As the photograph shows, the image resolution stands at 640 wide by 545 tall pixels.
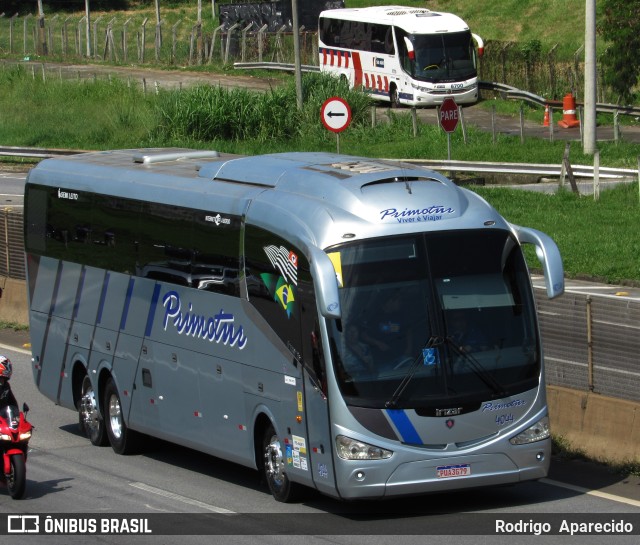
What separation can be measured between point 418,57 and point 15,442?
42665 millimetres

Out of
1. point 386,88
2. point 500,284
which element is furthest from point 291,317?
point 386,88

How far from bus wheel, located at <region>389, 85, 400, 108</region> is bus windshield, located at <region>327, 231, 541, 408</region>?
144 ft

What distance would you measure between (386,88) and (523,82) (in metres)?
Result: 7.80

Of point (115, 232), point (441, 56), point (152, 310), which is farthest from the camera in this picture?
point (441, 56)

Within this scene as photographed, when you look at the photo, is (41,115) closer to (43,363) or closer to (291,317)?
(43,363)

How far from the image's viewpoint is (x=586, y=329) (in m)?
14.8

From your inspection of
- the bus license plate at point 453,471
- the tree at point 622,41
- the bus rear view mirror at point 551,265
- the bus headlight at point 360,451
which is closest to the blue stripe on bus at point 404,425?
the bus headlight at point 360,451

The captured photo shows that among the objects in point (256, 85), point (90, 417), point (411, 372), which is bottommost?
point (256, 85)

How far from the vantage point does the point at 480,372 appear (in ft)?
40.0

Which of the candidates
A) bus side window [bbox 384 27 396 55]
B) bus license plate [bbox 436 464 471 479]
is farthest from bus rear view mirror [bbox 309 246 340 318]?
bus side window [bbox 384 27 396 55]

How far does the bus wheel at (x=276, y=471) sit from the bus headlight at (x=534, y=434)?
2.08 metres

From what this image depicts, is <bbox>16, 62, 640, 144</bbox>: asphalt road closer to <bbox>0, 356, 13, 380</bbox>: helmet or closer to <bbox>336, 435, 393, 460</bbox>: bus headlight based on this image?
<bbox>0, 356, 13, 380</bbox>: helmet

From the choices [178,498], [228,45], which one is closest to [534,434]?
[178,498]

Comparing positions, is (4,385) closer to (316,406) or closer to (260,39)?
(316,406)
